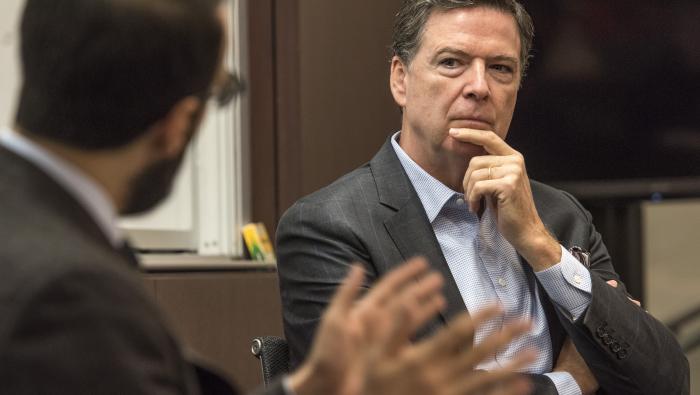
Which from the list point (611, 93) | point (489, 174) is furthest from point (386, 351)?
point (611, 93)

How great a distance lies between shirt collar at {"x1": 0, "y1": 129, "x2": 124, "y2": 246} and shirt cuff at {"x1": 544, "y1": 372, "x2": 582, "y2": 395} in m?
1.34

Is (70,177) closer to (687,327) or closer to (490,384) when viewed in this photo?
(490,384)

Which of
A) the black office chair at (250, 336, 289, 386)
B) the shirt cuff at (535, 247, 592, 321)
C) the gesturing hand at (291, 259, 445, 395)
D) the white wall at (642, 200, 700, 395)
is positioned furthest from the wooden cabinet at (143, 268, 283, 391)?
the white wall at (642, 200, 700, 395)

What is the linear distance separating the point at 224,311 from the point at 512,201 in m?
1.30

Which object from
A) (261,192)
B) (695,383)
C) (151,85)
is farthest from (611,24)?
(151,85)

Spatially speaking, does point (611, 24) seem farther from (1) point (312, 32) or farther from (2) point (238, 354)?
(2) point (238, 354)

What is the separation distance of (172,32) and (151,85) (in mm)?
64

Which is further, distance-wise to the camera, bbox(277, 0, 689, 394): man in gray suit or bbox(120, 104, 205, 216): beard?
bbox(277, 0, 689, 394): man in gray suit

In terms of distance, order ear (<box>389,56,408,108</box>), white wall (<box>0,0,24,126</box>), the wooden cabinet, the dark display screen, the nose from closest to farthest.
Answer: the nose < ear (<box>389,56,408,108</box>) < white wall (<box>0,0,24,126</box>) < the wooden cabinet < the dark display screen

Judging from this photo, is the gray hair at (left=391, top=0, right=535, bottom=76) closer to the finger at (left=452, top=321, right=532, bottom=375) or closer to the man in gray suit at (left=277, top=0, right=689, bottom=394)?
the man in gray suit at (left=277, top=0, right=689, bottom=394)

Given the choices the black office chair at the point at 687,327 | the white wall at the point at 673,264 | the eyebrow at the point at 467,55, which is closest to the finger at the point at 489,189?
the eyebrow at the point at 467,55

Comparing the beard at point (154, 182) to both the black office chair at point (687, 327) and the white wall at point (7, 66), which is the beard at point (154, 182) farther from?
the black office chair at point (687, 327)

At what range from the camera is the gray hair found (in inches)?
103

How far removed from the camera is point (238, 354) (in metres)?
3.45
